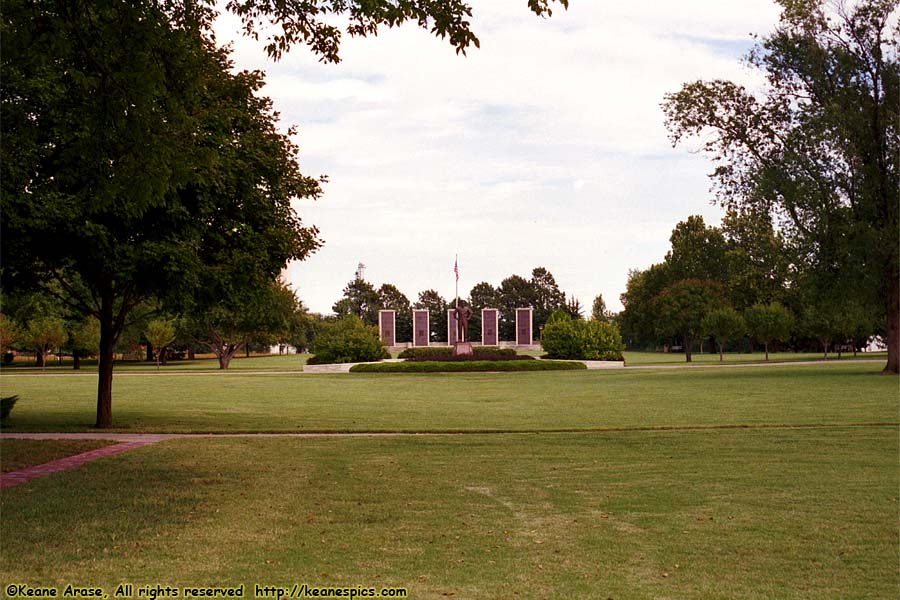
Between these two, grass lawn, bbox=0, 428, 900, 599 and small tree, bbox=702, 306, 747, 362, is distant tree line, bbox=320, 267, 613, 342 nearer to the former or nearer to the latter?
small tree, bbox=702, 306, 747, 362

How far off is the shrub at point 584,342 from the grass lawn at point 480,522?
40836mm

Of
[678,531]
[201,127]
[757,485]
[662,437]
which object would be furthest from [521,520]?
[201,127]

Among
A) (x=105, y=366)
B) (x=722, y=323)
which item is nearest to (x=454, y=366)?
(x=722, y=323)

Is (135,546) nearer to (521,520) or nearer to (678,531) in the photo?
(521,520)

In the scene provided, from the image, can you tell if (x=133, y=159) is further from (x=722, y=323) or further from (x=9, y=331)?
(x=722, y=323)

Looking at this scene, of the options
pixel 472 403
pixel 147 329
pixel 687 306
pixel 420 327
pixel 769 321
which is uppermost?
pixel 687 306

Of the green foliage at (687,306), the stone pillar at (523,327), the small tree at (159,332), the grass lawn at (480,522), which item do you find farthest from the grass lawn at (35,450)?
the stone pillar at (523,327)

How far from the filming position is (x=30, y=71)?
50.0ft

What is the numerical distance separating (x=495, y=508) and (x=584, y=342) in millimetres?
46685

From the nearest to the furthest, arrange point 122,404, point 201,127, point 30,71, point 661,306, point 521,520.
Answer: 1. point 521,520
2. point 30,71
3. point 201,127
4. point 122,404
5. point 661,306

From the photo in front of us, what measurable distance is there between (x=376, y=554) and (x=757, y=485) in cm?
595

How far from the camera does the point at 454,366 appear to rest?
48531mm

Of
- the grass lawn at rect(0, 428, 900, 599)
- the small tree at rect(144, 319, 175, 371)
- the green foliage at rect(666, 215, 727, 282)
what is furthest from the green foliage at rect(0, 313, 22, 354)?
the green foliage at rect(666, 215, 727, 282)

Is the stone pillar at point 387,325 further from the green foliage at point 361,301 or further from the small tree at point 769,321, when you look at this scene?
the small tree at point 769,321
